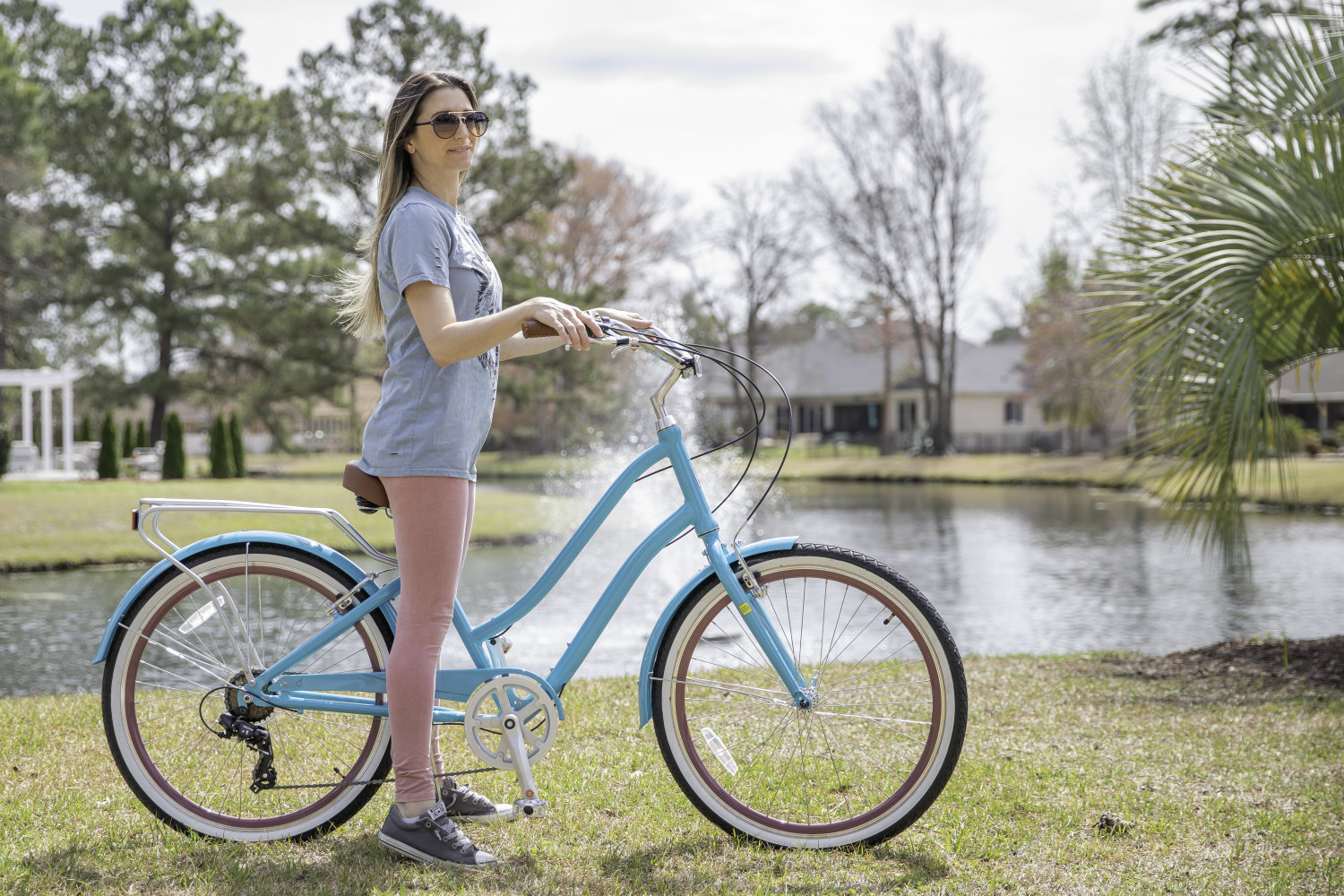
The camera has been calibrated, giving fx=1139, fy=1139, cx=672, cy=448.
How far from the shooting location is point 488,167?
26.9 metres

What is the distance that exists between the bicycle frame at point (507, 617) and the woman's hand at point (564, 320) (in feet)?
1.05

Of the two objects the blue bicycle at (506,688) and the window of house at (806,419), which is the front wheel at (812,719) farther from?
the window of house at (806,419)

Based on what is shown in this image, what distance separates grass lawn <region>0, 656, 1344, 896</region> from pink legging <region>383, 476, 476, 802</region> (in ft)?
0.85

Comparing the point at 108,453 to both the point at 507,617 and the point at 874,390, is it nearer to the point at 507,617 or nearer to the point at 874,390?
the point at 507,617

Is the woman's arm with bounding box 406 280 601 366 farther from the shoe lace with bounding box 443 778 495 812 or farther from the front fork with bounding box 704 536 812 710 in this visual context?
the shoe lace with bounding box 443 778 495 812

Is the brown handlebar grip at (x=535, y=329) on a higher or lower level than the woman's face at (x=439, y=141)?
lower

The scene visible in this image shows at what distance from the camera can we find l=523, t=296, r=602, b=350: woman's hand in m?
2.52

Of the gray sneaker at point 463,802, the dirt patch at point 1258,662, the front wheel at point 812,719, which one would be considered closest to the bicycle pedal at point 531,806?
the gray sneaker at point 463,802

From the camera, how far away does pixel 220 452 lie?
24.6m

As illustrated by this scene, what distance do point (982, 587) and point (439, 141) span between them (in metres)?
8.63

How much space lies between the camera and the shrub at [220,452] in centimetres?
2435

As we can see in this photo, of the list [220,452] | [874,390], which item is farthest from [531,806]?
[874,390]

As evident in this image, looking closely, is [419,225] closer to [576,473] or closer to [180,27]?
[576,473]

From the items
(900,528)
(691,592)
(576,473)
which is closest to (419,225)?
(691,592)
